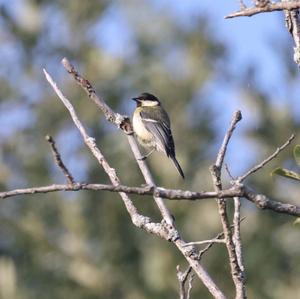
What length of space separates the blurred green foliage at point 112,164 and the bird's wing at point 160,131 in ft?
8.79

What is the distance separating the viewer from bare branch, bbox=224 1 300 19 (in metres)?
1.99

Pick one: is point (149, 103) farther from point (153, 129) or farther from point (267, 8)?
point (267, 8)

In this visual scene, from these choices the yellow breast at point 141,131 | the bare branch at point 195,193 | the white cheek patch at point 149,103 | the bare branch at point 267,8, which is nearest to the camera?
the bare branch at point 195,193

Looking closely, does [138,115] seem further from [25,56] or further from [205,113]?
[25,56]

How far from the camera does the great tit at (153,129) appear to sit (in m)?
5.86

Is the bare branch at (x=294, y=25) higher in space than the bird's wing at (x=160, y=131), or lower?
higher

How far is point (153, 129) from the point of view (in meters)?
6.00

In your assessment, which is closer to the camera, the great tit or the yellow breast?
the great tit

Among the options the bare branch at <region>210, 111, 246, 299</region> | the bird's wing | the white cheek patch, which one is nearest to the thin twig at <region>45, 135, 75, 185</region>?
the bare branch at <region>210, 111, 246, 299</region>

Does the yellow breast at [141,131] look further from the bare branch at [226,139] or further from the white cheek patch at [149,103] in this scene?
the bare branch at [226,139]

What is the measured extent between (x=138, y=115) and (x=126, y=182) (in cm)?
411

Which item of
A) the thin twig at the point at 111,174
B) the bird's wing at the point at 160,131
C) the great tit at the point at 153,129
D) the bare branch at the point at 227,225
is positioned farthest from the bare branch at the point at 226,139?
the bird's wing at the point at 160,131

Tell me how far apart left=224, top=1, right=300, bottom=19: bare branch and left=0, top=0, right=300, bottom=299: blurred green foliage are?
651 cm

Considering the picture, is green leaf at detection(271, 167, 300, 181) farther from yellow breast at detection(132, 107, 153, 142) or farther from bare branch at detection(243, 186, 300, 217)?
yellow breast at detection(132, 107, 153, 142)
